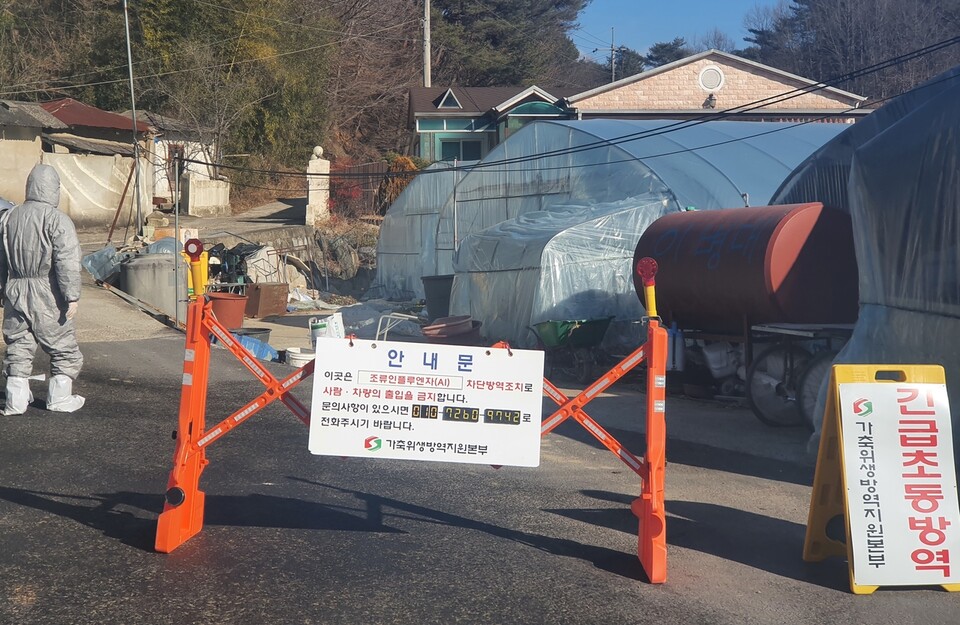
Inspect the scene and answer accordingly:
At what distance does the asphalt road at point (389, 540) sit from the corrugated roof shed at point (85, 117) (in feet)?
81.7

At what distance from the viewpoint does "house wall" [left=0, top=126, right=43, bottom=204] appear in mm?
27547

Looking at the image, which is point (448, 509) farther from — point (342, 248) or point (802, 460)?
point (342, 248)

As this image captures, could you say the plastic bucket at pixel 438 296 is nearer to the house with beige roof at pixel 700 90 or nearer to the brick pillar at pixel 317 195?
the brick pillar at pixel 317 195

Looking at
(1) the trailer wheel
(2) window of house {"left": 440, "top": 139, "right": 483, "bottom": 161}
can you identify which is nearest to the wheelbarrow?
(1) the trailer wheel

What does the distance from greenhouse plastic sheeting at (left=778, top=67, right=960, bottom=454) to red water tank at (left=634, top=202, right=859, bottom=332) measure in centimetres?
186

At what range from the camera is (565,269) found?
634 inches

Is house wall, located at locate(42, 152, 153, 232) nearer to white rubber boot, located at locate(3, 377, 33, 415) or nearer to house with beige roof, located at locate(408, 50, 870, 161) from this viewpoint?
house with beige roof, located at locate(408, 50, 870, 161)

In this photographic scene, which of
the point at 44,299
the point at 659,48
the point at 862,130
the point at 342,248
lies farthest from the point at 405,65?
the point at 44,299

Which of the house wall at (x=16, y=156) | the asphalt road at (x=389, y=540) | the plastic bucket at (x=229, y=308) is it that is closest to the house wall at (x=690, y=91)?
the house wall at (x=16, y=156)

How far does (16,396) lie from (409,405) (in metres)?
4.70

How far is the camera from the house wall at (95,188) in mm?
29031

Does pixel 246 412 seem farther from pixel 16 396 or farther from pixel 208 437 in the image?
pixel 16 396

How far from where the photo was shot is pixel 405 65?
51.7 m

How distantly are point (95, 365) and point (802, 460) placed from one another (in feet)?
26.8
